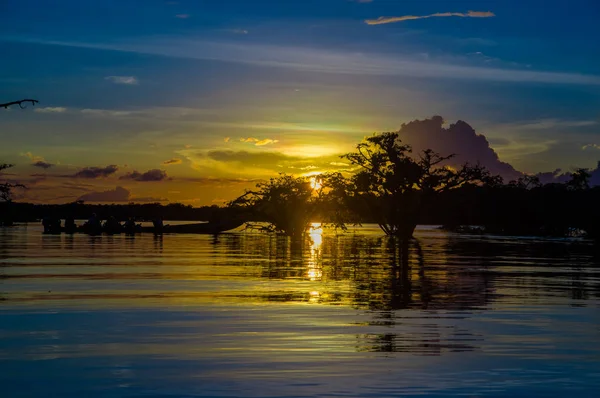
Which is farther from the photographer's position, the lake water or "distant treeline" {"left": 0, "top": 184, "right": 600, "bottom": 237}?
"distant treeline" {"left": 0, "top": 184, "right": 600, "bottom": 237}

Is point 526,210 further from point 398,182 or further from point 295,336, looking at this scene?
point 295,336

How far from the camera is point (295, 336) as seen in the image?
598 inches

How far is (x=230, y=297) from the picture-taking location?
875 inches

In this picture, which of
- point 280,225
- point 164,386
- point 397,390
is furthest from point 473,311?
point 280,225

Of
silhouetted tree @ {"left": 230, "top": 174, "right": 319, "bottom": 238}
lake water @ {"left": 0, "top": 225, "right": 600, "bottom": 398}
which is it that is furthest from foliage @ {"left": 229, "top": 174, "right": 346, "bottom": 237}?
lake water @ {"left": 0, "top": 225, "right": 600, "bottom": 398}

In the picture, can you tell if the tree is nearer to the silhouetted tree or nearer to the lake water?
the silhouetted tree

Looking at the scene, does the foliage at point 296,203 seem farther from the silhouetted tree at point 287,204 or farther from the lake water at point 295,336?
the lake water at point 295,336

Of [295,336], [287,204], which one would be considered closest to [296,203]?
[287,204]

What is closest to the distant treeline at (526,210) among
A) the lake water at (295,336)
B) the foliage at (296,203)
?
the foliage at (296,203)

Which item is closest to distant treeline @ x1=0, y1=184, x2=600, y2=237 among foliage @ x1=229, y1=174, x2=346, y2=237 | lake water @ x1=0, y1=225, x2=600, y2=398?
foliage @ x1=229, y1=174, x2=346, y2=237

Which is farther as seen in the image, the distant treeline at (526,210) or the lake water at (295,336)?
the distant treeline at (526,210)

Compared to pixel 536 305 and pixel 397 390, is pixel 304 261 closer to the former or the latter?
pixel 536 305

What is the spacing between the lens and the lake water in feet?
36.0

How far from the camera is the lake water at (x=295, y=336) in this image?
1098cm
